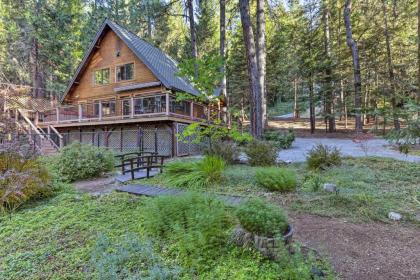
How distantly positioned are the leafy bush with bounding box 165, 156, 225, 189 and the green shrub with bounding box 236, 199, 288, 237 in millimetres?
3046

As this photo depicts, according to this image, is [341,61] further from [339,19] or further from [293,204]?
[293,204]

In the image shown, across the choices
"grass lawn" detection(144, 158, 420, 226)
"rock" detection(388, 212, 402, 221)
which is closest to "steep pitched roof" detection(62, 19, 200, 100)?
"grass lawn" detection(144, 158, 420, 226)

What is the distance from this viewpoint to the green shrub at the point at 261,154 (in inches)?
323

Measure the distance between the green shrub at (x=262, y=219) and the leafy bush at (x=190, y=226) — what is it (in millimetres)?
333

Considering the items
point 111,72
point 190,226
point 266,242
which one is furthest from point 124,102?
point 266,242

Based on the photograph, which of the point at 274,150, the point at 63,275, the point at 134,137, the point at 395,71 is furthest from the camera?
the point at 395,71

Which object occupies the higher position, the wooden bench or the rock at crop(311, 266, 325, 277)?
the wooden bench

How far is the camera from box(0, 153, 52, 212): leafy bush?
481 cm

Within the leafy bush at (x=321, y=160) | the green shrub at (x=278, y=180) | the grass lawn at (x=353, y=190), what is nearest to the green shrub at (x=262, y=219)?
the grass lawn at (x=353, y=190)

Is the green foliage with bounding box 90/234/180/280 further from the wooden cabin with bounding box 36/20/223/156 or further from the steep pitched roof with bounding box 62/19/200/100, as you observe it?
the steep pitched roof with bounding box 62/19/200/100

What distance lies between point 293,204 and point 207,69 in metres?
2.72

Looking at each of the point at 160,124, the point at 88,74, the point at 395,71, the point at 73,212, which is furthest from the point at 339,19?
the point at 73,212

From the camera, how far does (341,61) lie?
19.7 metres

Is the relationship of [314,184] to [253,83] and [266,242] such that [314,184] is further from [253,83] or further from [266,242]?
[253,83]
